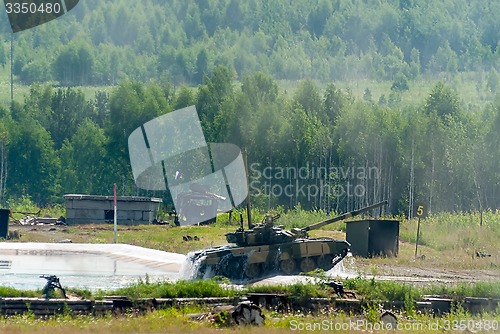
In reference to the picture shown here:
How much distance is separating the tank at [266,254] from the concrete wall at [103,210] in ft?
72.7

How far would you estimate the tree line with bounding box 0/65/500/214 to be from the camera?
252 feet

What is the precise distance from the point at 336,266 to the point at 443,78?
11690 cm

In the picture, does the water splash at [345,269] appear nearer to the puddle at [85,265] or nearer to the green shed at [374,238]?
the green shed at [374,238]

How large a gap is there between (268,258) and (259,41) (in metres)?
85.0

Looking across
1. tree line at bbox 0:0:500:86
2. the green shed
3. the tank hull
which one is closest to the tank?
the tank hull

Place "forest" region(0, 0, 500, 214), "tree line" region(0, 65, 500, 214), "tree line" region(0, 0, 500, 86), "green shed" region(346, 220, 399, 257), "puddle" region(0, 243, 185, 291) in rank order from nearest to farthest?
1. "puddle" region(0, 243, 185, 291)
2. "green shed" region(346, 220, 399, 257)
3. "tree line" region(0, 65, 500, 214)
4. "forest" region(0, 0, 500, 214)
5. "tree line" region(0, 0, 500, 86)

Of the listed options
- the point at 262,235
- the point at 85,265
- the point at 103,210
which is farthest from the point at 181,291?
the point at 103,210

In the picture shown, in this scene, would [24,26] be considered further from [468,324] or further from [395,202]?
[468,324]

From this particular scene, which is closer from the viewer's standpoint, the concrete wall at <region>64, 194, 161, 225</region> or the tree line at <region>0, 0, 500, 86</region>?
the concrete wall at <region>64, 194, 161, 225</region>

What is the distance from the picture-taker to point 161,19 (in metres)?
128

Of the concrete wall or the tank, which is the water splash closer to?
the tank

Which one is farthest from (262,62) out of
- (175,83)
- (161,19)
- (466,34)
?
(466,34)

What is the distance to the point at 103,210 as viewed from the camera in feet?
179

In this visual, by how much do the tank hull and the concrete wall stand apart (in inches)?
873
